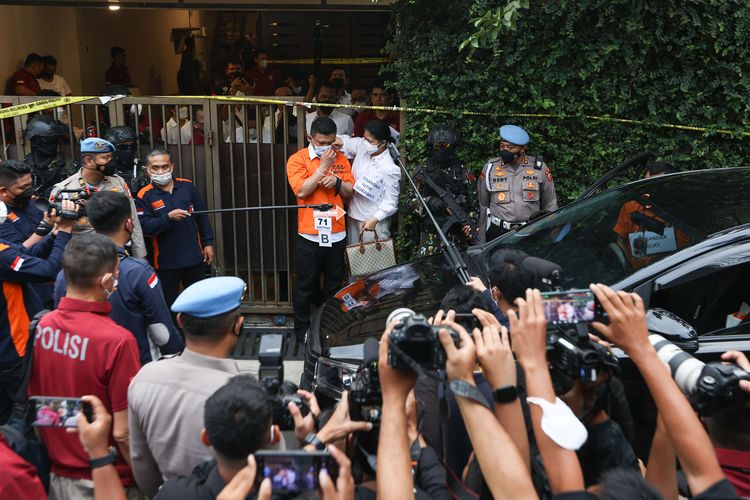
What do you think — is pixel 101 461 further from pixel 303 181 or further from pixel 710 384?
pixel 303 181

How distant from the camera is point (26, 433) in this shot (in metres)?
2.86

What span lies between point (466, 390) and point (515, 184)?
442 cm

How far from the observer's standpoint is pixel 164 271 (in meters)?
6.18

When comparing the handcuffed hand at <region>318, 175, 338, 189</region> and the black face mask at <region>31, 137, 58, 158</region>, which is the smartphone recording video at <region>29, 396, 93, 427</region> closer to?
the handcuffed hand at <region>318, 175, 338, 189</region>

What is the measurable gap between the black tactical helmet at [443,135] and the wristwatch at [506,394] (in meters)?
4.38

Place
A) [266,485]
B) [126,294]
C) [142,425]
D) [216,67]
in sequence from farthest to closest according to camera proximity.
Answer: [216,67]
[126,294]
[142,425]
[266,485]

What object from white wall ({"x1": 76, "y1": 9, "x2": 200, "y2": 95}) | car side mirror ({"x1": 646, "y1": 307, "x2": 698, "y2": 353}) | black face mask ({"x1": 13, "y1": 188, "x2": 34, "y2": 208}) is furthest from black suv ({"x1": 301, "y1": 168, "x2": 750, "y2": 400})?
white wall ({"x1": 76, "y1": 9, "x2": 200, "y2": 95})

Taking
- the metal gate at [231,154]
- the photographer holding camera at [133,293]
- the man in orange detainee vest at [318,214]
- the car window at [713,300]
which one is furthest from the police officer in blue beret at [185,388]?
the metal gate at [231,154]

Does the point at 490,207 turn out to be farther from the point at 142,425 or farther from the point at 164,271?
the point at 142,425

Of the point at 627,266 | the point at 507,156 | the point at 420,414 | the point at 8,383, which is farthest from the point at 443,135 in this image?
the point at 420,414

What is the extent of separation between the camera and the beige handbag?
6.33 meters

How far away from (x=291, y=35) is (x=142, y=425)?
9.82 m

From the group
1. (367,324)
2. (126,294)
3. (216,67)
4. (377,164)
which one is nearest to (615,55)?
(377,164)

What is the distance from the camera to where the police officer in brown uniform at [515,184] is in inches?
251
